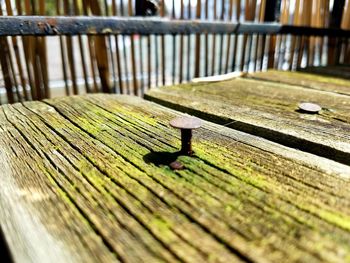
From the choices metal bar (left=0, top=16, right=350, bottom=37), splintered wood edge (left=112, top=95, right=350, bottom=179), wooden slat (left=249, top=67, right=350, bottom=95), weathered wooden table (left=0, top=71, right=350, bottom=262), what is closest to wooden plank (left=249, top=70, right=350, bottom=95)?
wooden slat (left=249, top=67, right=350, bottom=95)

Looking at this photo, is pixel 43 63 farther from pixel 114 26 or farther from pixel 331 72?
pixel 331 72

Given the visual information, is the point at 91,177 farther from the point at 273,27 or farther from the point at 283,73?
the point at 273,27

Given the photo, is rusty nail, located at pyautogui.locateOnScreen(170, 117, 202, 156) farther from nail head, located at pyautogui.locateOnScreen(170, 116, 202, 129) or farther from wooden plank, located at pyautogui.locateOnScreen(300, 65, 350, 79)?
wooden plank, located at pyautogui.locateOnScreen(300, 65, 350, 79)

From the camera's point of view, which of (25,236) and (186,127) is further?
(186,127)

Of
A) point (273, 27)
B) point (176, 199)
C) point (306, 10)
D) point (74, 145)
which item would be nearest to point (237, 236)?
point (176, 199)

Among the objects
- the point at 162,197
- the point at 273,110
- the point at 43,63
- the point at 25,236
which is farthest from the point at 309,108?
the point at 43,63

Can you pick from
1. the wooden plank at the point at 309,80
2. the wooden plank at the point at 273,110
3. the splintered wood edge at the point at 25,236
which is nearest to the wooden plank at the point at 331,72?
the wooden plank at the point at 309,80
